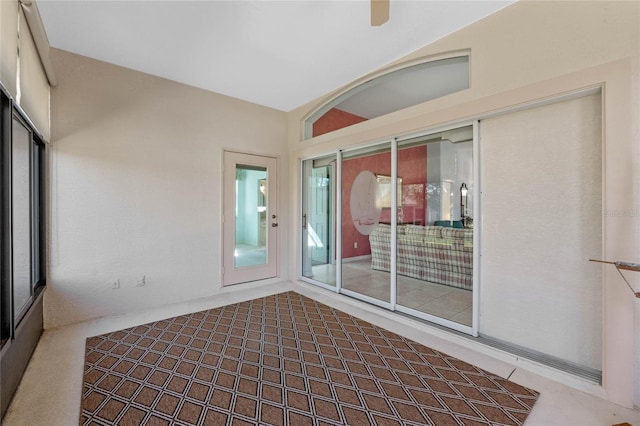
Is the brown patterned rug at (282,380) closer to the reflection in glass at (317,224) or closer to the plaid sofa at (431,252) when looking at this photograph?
the plaid sofa at (431,252)

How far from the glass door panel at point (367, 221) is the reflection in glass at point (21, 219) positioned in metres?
3.37

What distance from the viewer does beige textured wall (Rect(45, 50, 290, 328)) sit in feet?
10.2

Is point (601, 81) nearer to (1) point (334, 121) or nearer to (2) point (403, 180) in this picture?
(2) point (403, 180)

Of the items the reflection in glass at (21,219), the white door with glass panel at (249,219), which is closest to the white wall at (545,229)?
the white door with glass panel at (249,219)

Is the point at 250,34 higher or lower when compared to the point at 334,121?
higher

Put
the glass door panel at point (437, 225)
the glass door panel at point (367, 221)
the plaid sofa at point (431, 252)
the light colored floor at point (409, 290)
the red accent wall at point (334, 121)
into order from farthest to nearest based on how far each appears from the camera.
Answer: the red accent wall at point (334, 121)
the glass door panel at point (367, 221)
the plaid sofa at point (431, 252)
the light colored floor at point (409, 290)
the glass door panel at point (437, 225)

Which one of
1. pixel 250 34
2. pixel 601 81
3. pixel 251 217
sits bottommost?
pixel 251 217

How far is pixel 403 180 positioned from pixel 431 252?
4.17ft

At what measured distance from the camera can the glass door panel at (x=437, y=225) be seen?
303 centimetres

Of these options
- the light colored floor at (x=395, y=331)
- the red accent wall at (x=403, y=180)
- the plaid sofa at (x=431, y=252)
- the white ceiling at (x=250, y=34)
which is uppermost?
the white ceiling at (x=250, y=34)

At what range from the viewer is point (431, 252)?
13.5ft

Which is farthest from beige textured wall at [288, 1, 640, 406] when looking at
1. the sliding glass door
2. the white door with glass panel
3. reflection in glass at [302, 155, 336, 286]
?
the white door with glass panel

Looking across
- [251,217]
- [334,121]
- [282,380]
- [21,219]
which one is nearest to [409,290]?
[282,380]

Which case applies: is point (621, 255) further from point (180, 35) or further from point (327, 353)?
point (180, 35)
